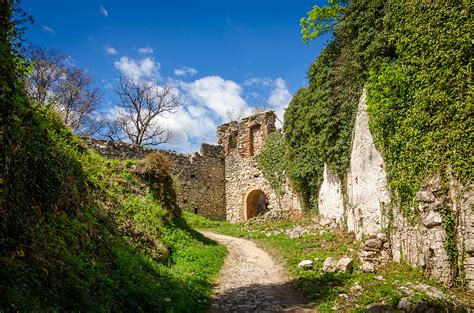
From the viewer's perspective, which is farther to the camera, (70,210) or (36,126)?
(70,210)

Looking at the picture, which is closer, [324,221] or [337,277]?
[337,277]

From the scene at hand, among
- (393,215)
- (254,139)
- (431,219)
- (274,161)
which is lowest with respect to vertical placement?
(431,219)

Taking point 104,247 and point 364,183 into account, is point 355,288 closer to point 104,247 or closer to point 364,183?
point 364,183

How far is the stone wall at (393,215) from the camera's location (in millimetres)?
6773

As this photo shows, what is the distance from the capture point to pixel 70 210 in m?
6.89

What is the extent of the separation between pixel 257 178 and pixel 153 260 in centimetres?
1335

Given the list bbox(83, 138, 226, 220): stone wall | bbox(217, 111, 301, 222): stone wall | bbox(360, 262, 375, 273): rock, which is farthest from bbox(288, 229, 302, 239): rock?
bbox(83, 138, 226, 220): stone wall

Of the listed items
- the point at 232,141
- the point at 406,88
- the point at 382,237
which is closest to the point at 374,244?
the point at 382,237

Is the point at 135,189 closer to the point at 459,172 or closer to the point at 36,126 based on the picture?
the point at 36,126

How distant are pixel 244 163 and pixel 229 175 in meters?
1.39

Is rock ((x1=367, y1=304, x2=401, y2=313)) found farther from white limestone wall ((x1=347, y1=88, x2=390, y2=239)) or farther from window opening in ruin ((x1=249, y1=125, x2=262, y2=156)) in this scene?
window opening in ruin ((x1=249, y1=125, x2=262, y2=156))

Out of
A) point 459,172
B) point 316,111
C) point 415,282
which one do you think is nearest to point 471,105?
point 459,172

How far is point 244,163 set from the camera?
22031 mm

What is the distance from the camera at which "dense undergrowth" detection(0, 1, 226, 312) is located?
179 inches
